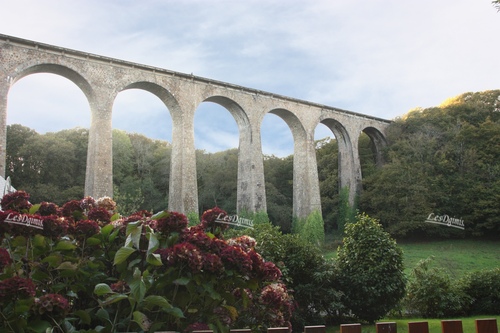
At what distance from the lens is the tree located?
8555 millimetres

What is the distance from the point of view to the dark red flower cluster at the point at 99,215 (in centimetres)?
337

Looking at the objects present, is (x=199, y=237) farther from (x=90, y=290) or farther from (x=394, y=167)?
(x=394, y=167)

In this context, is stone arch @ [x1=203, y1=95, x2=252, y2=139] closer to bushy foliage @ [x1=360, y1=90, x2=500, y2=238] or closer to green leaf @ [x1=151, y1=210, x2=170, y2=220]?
bushy foliage @ [x1=360, y1=90, x2=500, y2=238]

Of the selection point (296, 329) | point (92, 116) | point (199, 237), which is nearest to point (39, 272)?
point (199, 237)

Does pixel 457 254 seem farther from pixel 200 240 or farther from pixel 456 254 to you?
pixel 200 240

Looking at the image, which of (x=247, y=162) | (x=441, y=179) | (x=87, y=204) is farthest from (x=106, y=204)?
(x=441, y=179)

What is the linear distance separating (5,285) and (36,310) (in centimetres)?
23

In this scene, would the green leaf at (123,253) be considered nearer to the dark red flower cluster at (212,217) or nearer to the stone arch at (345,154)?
the dark red flower cluster at (212,217)

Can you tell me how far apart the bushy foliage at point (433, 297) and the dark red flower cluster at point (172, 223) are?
8576 millimetres

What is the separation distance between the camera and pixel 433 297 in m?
10.2

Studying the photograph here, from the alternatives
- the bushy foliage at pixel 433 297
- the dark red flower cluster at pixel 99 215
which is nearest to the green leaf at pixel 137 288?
the dark red flower cluster at pixel 99 215

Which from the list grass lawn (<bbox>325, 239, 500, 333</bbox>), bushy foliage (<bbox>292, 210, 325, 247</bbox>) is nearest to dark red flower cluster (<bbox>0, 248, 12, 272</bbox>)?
grass lawn (<bbox>325, 239, 500, 333</bbox>)

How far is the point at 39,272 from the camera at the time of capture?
111 inches

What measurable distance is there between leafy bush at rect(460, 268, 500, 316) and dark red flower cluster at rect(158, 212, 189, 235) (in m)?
9.62
